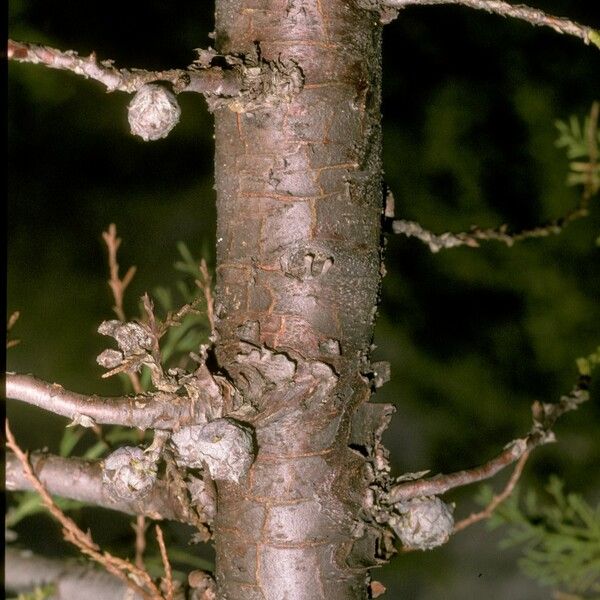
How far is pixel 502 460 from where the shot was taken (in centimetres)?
84

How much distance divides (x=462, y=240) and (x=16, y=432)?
280 centimetres

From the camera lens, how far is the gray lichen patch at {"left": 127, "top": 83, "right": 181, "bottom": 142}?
63 cm

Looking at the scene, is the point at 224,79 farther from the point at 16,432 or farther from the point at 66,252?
the point at 16,432

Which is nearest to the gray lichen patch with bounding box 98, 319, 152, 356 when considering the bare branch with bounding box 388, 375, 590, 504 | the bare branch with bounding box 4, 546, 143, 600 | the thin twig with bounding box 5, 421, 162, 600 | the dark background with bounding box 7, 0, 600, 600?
the thin twig with bounding box 5, 421, 162, 600

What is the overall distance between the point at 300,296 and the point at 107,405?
23 centimetres

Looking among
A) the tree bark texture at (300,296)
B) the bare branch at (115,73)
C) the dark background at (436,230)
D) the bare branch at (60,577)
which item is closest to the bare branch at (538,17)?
the tree bark texture at (300,296)

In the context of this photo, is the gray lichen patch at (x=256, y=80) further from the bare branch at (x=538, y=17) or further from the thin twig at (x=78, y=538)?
the thin twig at (x=78, y=538)

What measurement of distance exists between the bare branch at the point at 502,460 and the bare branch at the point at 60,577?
1.84ft

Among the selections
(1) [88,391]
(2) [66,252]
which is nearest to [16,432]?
(1) [88,391]

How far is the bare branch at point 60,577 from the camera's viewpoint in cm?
116

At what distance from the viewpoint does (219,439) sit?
661 millimetres

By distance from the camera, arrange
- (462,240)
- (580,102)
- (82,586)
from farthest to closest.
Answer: (580,102)
(82,586)
(462,240)

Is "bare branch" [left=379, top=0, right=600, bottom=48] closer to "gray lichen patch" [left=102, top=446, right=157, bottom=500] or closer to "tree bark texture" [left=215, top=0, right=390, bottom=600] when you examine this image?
"tree bark texture" [left=215, top=0, right=390, bottom=600]

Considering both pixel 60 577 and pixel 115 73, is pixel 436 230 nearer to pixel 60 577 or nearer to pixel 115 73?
pixel 60 577
